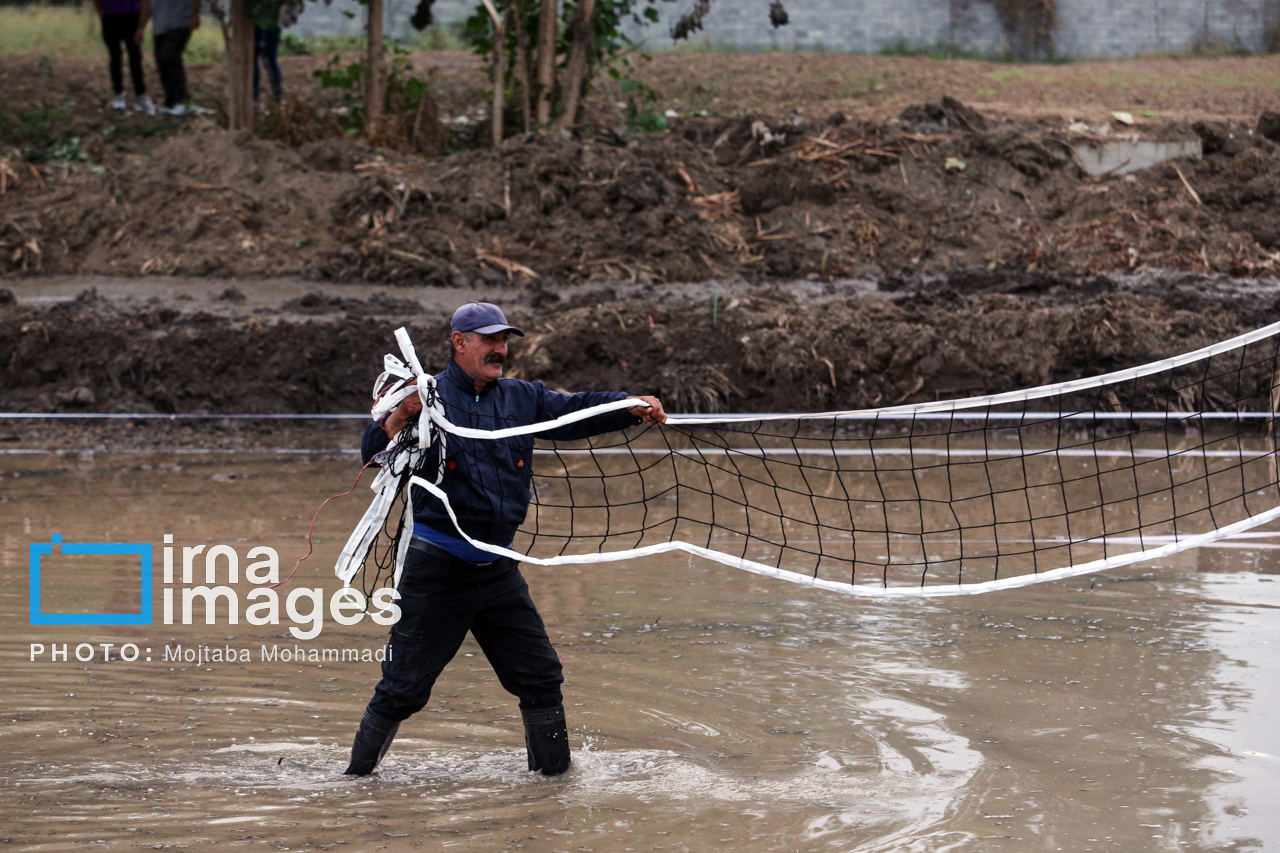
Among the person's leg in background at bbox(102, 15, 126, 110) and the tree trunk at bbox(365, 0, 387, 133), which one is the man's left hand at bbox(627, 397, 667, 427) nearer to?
the tree trunk at bbox(365, 0, 387, 133)

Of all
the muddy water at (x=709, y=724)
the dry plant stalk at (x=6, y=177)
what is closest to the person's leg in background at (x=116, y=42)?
the dry plant stalk at (x=6, y=177)

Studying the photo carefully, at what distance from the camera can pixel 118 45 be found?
1633 centimetres

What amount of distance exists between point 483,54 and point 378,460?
12764 mm

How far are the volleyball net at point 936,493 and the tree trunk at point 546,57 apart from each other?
21.0 feet

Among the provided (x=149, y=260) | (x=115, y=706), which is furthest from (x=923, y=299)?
(x=115, y=706)

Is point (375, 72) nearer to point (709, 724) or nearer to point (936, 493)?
point (936, 493)

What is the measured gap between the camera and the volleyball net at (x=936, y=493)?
707cm

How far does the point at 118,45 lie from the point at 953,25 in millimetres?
12551

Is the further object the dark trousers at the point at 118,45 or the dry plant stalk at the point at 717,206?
the dark trousers at the point at 118,45

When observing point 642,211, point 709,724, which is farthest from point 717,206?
point 709,724

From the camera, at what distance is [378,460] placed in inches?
184

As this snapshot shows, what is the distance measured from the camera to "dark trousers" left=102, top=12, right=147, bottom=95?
1569 centimetres

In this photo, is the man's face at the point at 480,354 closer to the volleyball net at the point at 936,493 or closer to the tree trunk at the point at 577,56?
the volleyball net at the point at 936,493

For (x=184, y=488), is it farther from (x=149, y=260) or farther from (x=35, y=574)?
(x=149, y=260)
